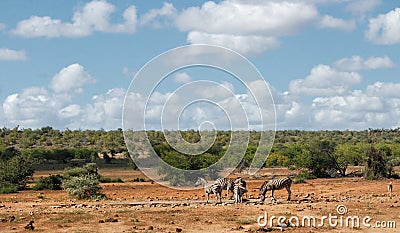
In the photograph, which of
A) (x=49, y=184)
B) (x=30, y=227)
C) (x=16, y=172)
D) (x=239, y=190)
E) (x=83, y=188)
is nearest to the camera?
(x=30, y=227)

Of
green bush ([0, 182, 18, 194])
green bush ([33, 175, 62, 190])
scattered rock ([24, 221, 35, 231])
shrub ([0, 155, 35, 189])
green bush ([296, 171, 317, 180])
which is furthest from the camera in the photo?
green bush ([296, 171, 317, 180])

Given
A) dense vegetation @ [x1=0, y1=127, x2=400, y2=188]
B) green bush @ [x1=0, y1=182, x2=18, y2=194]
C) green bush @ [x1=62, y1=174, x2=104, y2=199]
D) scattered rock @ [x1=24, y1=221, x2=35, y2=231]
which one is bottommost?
scattered rock @ [x1=24, y1=221, x2=35, y2=231]

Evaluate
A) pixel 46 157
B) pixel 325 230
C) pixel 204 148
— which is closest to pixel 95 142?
pixel 46 157

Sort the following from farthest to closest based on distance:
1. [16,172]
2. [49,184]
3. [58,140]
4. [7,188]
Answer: [58,140] < [16,172] < [49,184] < [7,188]

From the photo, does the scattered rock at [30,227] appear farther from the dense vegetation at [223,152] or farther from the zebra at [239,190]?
the dense vegetation at [223,152]

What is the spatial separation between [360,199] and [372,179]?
51.4ft

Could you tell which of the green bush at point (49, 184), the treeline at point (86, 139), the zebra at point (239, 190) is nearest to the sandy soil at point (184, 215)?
the zebra at point (239, 190)

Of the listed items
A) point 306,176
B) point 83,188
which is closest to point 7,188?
point 83,188

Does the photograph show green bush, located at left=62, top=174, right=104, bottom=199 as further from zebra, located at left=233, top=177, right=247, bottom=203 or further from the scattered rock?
the scattered rock

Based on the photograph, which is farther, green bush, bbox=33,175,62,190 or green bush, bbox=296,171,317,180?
green bush, bbox=296,171,317,180

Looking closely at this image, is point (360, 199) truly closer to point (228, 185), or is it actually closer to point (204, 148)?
point (228, 185)

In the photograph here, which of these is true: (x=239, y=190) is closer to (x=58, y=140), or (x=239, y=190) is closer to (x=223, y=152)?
(x=223, y=152)

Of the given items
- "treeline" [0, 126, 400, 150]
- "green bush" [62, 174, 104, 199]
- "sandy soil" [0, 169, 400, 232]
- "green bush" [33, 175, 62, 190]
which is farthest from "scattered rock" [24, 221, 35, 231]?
"treeline" [0, 126, 400, 150]

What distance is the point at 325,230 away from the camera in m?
18.0
